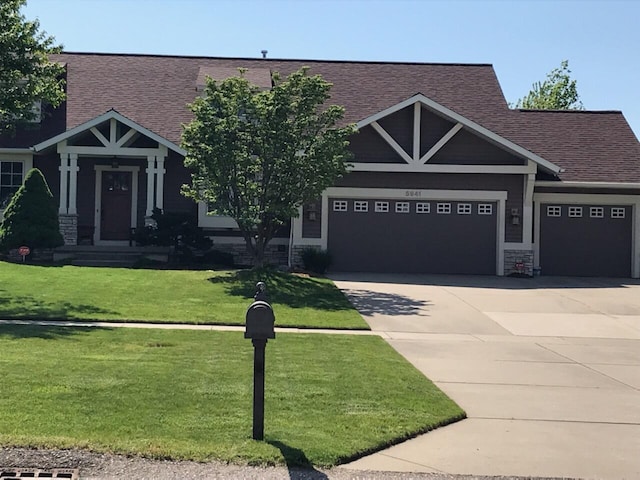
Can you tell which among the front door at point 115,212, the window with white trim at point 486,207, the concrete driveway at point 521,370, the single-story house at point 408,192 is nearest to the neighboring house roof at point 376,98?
the single-story house at point 408,192

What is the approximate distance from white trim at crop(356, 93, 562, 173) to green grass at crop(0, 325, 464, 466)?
1277cm

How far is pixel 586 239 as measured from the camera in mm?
22578

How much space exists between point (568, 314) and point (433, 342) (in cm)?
513

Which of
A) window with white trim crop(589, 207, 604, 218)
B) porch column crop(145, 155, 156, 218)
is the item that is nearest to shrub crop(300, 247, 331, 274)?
porch column crop(145, 155, 156, 218)

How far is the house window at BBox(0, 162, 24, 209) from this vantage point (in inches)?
894

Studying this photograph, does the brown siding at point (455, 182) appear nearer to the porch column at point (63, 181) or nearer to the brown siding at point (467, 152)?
the brown siding at point (467, 152)

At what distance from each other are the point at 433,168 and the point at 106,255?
10.6m

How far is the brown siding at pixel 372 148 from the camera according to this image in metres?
21.9

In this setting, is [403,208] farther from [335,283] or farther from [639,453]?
[639,453]

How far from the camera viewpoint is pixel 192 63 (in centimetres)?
2772

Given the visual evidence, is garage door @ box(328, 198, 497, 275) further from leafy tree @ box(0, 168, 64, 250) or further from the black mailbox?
the black mailbox

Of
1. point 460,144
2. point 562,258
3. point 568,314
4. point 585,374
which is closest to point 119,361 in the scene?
point 585,374

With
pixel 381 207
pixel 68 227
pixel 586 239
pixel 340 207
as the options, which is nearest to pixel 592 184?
pixel 586 239

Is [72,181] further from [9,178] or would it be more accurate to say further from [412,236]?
[412,236]
